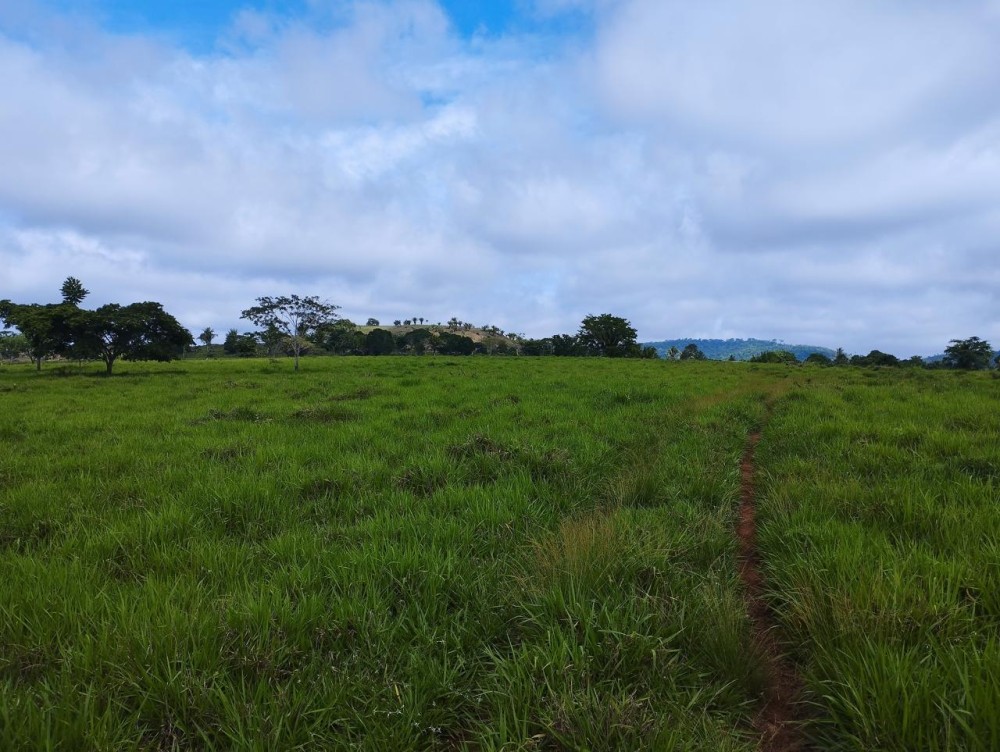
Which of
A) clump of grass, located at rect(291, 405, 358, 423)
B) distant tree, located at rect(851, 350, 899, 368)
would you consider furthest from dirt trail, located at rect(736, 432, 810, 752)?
distant tree, located at rect(851, 350, 899, 368)

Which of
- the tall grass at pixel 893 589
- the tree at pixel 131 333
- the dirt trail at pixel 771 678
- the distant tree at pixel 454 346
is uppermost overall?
the distant tree at pixel 454 346

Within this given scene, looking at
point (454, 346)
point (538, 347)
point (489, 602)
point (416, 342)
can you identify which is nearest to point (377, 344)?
point (416, 342)

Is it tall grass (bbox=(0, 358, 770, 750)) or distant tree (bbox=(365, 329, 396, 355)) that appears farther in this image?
distant tree (bbox=(365, 329, 396, 355))

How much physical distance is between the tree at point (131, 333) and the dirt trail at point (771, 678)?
143 ft

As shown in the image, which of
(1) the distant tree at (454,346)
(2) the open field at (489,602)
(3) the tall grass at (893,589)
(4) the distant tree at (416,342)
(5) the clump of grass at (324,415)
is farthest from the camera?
(4) the distant tree at (416,342)

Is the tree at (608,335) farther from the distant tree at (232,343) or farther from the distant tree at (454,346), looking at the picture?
the distant tree at (232,343)

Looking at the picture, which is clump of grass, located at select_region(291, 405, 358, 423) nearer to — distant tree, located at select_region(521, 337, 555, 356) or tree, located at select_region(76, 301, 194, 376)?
tree, located at select_region(76, 301, 194, 376)

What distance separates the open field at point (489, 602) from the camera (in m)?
2.18

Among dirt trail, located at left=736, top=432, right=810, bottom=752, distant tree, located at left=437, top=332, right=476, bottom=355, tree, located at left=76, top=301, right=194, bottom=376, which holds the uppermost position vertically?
distant tree, located at left=437, top=332, right=476, bottom=355

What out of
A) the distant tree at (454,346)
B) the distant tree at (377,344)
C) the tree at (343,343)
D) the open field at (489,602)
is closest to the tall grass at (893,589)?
the open field at (489,602)

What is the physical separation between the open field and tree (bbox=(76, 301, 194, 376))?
35.6 meters

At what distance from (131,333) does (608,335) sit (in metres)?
77.1

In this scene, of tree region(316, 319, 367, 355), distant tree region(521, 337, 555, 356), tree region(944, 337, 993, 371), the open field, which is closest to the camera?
the open field

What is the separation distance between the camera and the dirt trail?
89.9 inches
